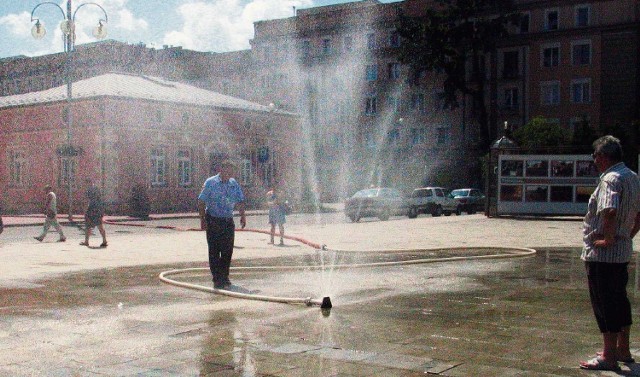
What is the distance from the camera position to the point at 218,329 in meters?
7.39

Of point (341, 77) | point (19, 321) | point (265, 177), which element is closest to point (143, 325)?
point (19, 321)

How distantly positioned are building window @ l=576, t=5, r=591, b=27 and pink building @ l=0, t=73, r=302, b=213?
27.1 m

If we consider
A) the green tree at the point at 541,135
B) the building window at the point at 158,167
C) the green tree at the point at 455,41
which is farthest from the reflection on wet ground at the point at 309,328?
the green tree at the point at 455,41

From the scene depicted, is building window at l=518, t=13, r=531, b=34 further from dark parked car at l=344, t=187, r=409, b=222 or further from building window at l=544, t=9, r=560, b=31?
dark parked car at l=344, t=187, r=409, b=222

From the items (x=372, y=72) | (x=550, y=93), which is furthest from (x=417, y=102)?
(x=550, y=93)

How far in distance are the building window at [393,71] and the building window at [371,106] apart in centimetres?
281

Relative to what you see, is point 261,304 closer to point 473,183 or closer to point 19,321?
point 19,321

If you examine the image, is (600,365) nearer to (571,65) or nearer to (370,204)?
(370,204)

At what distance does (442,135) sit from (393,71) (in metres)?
8.62

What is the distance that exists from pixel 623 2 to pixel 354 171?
27.3 metres

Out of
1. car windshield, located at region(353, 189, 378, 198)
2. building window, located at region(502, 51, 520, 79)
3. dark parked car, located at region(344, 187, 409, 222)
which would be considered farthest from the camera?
building window, located at region(502, 51, 520, 79)

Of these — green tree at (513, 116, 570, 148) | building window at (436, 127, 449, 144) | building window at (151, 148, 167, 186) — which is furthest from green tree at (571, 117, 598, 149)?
building window at (151, 148, 167, 186)

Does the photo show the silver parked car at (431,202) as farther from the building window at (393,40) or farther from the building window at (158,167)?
the building window at (393,40)

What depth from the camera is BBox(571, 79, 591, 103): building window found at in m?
61.8
